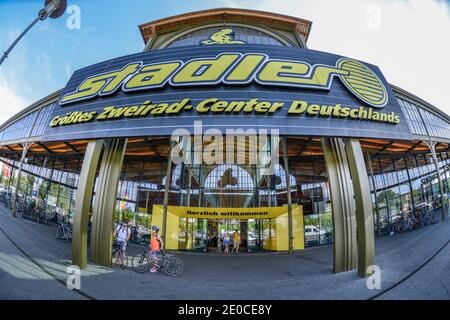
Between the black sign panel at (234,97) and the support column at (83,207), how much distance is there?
585mm

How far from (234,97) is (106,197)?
17.4 feet

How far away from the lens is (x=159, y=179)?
15.4m

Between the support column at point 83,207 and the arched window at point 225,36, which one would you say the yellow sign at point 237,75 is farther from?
the arched window at point 225,36

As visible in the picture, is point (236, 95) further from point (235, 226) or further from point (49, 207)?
point (49, 207)

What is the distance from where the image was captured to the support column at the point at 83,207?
5059mm

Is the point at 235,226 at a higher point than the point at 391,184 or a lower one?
lower

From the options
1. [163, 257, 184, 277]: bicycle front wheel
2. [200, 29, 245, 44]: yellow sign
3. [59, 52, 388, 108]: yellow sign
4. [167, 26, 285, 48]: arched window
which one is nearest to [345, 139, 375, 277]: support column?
[59, 52, 388, 108]: yellow sign

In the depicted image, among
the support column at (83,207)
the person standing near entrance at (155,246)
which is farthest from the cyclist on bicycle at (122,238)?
the person standing near entrance at (155,246)

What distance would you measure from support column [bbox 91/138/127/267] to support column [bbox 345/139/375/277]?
23.0 ft

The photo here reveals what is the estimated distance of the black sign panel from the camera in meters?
4.59

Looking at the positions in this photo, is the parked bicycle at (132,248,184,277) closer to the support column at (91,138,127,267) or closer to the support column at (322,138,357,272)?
the support column at (91,138,127,267)

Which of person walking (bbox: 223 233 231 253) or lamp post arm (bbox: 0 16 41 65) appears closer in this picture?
lamp post arm (bbox: 0 16 41 65)

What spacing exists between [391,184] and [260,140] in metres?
11.2
